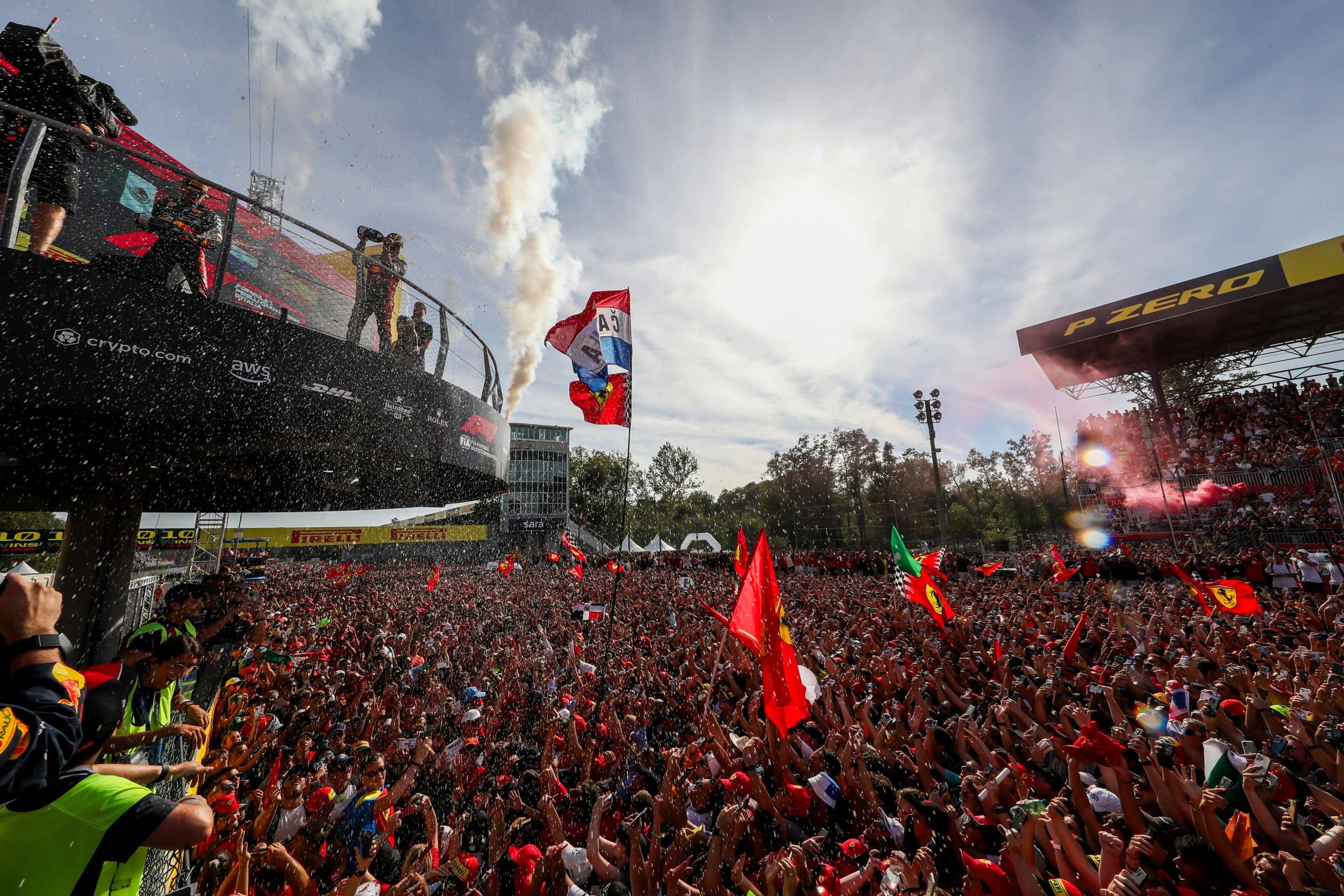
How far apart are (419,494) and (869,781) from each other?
21.0 ft

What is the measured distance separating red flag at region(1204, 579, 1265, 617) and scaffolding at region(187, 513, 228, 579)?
19460mm

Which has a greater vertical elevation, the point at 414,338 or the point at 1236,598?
the point at 414,338

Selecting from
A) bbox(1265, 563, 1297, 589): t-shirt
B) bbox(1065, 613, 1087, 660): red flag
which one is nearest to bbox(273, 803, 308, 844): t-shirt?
bbox(1065, 613, 1087, 660): red flag

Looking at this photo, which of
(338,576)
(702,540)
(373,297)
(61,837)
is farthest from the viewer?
(702,540)

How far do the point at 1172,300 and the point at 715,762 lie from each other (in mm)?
28159

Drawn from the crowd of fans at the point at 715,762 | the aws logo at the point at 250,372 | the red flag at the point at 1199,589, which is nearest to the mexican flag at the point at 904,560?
the crowd of fans at the point at 715,762

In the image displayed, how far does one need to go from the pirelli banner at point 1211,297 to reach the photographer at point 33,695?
3071cm

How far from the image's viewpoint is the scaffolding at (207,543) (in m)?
13.6

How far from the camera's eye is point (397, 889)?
2.90m

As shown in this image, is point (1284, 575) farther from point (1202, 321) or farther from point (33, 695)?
point (33, 695)

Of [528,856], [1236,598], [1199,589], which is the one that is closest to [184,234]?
[528,856]

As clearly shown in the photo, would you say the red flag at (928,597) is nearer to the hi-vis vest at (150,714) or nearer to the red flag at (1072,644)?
the red flag at (1072,644)

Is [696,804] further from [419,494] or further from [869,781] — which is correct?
[419,494]

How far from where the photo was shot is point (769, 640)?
5152 millimetres
